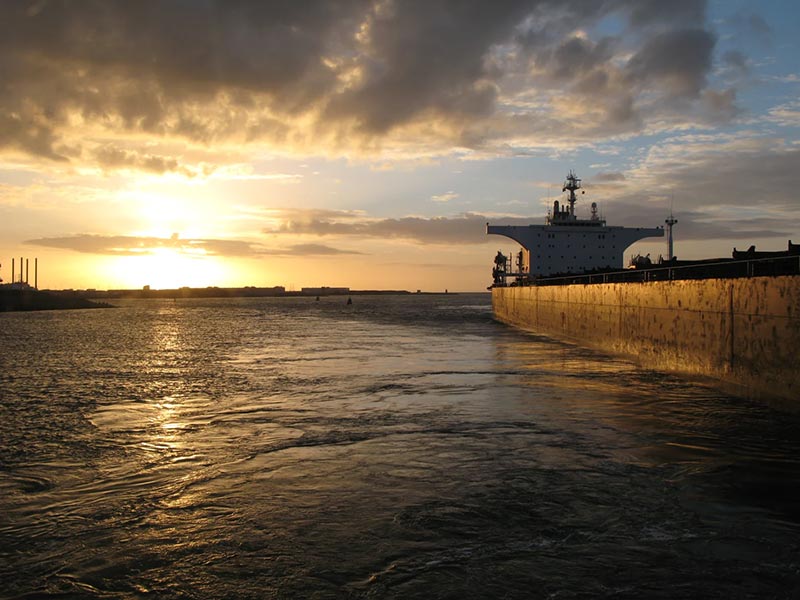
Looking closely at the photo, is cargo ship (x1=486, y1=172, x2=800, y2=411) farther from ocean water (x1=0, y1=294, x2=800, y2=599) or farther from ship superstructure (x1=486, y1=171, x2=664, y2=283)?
ship superstructure (x1=486, y1=171, x2=664, y2=283)

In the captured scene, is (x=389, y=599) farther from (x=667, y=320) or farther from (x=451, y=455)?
(x=667, y=320)

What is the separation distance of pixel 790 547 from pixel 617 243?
57923mm

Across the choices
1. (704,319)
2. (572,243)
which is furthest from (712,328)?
(572,243)

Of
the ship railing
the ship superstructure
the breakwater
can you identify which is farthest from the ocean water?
the ship superstructure

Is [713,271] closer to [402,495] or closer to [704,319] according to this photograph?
[704,319]

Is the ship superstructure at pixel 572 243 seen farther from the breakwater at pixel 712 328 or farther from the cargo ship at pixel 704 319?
the breakwater at pixel 712 328

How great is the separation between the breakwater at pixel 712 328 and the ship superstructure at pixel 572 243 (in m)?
32.1

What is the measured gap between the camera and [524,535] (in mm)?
5746

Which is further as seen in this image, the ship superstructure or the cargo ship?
the ship superstructure

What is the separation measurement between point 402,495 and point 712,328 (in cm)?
1098

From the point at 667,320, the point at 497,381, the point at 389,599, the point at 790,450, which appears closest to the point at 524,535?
the point at 389,599

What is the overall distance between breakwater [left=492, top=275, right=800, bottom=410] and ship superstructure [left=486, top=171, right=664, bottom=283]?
32138mm

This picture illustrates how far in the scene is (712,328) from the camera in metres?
15.1

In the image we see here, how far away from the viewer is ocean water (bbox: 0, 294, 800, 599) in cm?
495
